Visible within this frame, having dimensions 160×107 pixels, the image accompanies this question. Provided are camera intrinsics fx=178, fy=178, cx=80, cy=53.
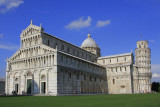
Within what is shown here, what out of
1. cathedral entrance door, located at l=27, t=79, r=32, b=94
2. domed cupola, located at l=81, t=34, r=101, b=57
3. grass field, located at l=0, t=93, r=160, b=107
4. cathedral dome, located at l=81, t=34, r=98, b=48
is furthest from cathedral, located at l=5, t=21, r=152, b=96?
grass field, located at l=0, t=93, r=160, b=107

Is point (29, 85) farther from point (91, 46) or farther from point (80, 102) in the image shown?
point (91, 46)

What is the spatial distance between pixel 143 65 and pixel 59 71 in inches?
1510

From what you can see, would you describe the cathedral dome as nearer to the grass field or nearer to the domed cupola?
the domed cupola

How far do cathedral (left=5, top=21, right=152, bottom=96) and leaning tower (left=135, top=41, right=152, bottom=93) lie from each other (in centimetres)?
83

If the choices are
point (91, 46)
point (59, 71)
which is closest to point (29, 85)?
point (59, 71)

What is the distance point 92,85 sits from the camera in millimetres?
48969

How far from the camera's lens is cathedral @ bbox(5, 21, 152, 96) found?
3666 cm

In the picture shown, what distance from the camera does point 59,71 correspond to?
3600 cm

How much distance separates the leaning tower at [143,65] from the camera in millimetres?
60500

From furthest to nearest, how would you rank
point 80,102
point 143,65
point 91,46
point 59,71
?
1. point 91,46
2. point 143,65
3. point 59,71
4. point 80,102

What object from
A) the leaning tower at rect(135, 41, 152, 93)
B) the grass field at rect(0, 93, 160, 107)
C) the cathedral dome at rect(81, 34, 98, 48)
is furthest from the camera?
the cathedral dome at rect(81, 34, 98, 48)

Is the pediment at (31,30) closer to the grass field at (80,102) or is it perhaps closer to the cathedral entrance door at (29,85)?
the cathedral entrance door at (29,85)

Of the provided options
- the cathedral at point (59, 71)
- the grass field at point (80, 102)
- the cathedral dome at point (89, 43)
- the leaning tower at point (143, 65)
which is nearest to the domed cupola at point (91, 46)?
the cathedral dome at point (89, 43)

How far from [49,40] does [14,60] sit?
33.3ft
